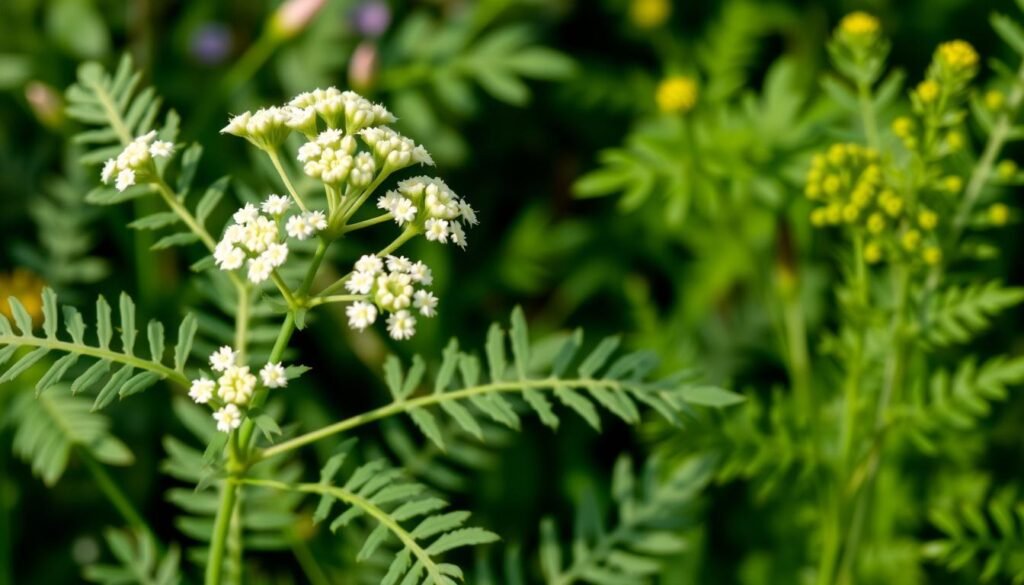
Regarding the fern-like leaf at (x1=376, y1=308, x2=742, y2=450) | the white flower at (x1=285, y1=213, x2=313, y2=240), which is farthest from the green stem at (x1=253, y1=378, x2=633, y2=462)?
the white flower at (x1=285, y1=213, x2=313, y2=240)

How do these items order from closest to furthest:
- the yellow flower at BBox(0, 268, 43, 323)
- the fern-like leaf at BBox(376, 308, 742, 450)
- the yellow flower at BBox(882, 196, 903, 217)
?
the fern-like leaf at BBox(376, 308, 742, 450)
the yellow flower at BBox(882, 196, 903, 217)
the yellow flower at BBox(0, 268, 43, 323)

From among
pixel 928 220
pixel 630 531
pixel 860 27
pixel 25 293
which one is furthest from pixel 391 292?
pixel 25 293

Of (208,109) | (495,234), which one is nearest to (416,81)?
(208,109)

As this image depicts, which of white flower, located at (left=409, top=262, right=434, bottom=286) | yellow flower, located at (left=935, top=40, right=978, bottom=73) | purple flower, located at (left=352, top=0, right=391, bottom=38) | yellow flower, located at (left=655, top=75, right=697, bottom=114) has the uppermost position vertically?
purple flower, located at (left=352, top=0, right=391, bottom=38)

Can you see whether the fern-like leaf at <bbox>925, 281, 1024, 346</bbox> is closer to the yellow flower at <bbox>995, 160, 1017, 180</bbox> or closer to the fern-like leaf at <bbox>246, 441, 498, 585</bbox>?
the yellow flower at <bbox>995, 160, 1017, 180</bbox>

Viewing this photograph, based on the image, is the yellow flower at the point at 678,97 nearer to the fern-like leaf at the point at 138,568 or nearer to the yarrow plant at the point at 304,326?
the yarrow plant at the point at 304,326

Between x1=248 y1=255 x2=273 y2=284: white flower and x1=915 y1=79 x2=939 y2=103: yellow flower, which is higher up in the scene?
x1=915 y1=79 x2=939 y2=103: yellow flower

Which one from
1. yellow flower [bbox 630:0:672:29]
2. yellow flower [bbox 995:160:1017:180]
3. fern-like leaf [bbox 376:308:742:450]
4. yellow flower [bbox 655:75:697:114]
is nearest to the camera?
fern-like leaf [bbox 376:308:742:450]
